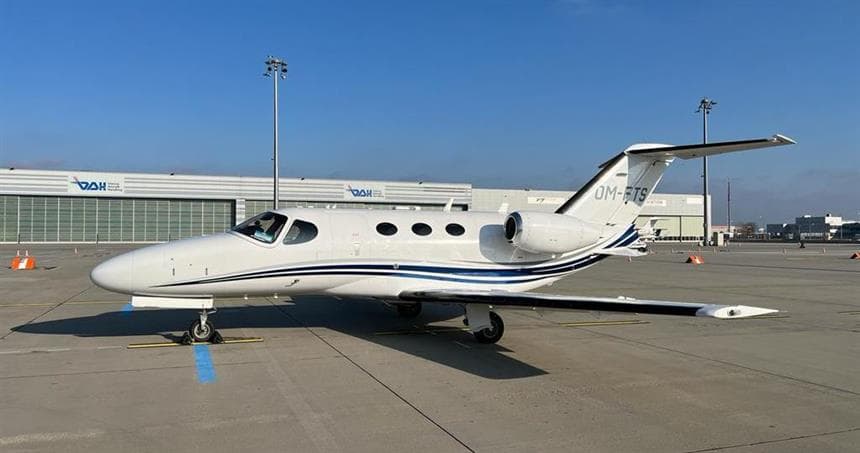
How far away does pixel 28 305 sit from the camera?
15.7m

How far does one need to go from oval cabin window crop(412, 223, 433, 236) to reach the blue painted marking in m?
4.28

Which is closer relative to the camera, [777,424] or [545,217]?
[777,424]

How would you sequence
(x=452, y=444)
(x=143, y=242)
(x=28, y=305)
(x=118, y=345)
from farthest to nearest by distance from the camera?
(x=143, y=242)
(x=28, y=305)
(x=118, y=345)
(x=452, y=444)

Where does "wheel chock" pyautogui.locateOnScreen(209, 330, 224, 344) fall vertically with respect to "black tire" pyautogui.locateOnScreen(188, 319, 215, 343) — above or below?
below

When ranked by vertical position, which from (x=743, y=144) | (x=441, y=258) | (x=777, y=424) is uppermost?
(x=743, y=144)

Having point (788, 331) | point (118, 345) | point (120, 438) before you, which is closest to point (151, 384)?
point (120, 438)

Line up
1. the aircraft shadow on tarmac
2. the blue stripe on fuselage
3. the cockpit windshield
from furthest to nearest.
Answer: the cockpit windshield, the blue stripe on fuselage, the aircraft shadow on tarmac

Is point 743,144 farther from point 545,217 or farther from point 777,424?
point 777,424

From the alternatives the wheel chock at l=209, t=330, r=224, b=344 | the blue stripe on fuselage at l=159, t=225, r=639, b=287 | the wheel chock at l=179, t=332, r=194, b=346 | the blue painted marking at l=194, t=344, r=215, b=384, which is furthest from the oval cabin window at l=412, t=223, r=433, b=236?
the wheel chock at l=179, t=332, r=194, b=346

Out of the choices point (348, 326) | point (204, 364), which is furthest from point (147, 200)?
point (204, 364)

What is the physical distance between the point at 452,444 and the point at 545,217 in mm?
6923

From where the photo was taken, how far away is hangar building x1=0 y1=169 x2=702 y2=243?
59344 millimetres

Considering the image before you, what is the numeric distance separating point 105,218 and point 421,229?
197 ft

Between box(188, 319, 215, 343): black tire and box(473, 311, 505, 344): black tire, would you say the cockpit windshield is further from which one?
box(473, 311, 505, 344): black tire
